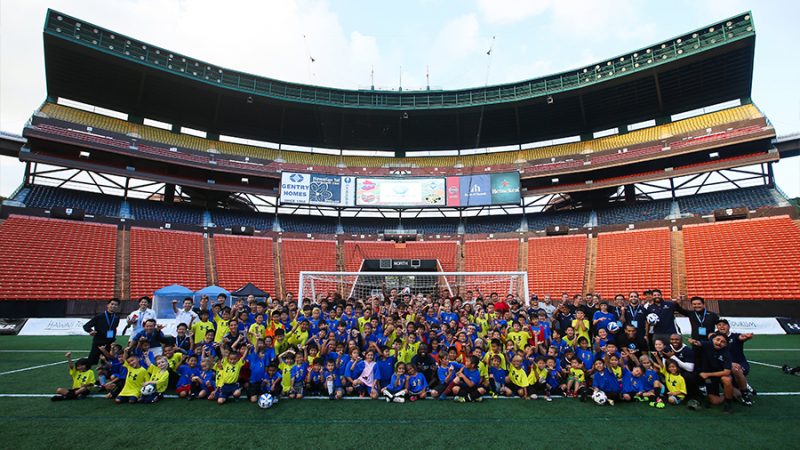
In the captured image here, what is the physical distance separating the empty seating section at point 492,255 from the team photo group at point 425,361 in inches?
812

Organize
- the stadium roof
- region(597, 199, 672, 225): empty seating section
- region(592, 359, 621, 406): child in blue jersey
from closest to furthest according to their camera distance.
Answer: region(592, 359, 621, 406): child in blue jersey
the stadium roof
region(597, 199, 672, 225): empty seating section

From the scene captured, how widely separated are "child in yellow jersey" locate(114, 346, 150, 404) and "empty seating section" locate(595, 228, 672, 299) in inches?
980

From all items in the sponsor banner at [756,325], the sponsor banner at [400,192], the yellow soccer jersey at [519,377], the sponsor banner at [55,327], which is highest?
the sponsor banner at [400,192]

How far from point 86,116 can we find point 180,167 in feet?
25.8

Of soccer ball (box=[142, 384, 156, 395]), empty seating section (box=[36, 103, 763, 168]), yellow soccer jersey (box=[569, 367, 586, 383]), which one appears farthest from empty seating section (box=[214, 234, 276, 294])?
yellow soccer jersey (box=[569, 367, 586, 383])

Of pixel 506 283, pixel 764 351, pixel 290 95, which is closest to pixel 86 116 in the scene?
pixel 290 95

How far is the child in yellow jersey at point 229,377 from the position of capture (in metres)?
7.49

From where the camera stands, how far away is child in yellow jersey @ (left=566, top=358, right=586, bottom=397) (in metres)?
7.75

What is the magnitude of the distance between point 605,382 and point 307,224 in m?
31.4

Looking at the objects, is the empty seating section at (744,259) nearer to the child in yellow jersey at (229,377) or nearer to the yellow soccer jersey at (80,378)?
the child in yellow jersey at (229,377)

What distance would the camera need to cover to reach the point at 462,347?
8594 millimetres

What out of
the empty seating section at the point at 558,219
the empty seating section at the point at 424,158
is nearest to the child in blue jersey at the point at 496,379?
the empty seating section at the point at 558,219

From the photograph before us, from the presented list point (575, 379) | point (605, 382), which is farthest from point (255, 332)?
point (605, 382)

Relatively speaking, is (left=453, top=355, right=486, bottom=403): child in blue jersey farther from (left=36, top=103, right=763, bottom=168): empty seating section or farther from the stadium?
(left=36, top=103, right=763, bottom=168): empty seating section
